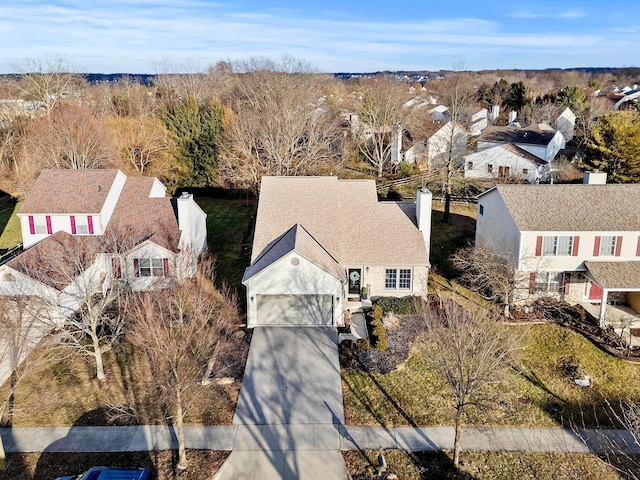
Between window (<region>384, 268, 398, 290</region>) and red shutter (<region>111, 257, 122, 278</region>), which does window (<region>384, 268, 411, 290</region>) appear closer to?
window (<region>384, 268, 398, 290</region>)

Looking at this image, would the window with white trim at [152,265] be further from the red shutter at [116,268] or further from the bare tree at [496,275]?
the bare tree at [496,275]

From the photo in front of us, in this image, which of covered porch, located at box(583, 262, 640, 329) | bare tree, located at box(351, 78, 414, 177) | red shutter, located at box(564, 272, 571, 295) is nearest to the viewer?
covered porch, located at box(583, 262, 640, 329)

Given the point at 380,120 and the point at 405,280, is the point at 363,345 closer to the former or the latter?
the point at 405,280

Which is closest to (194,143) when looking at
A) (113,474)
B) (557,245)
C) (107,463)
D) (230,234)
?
(230,234)

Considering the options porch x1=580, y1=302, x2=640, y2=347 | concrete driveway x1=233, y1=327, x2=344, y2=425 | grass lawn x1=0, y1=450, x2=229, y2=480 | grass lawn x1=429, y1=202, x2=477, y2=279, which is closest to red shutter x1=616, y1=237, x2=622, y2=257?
porch x1=580, y1=302, x2=640, y2=347

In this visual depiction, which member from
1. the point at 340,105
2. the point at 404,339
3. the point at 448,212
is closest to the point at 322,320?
Result: the point at 404,339

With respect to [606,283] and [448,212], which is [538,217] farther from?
[448,212]
